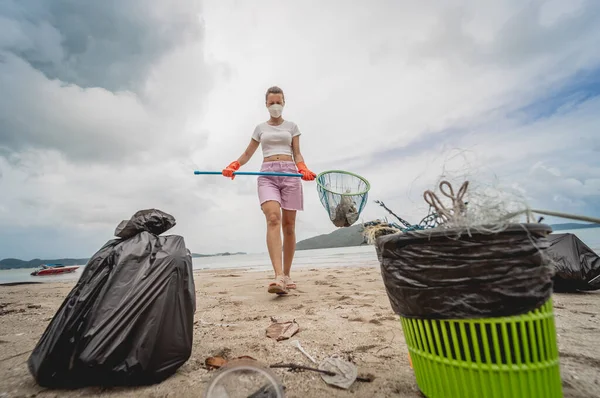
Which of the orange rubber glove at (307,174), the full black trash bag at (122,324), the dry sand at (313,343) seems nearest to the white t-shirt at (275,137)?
the orange rubber glove at (307,174)

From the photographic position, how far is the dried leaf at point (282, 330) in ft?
5.56

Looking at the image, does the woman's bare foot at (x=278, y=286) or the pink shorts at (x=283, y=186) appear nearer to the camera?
the woman's bare foot at (x=278, y=286)

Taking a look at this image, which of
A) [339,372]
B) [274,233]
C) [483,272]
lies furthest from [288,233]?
[483,272]

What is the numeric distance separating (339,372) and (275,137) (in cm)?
247

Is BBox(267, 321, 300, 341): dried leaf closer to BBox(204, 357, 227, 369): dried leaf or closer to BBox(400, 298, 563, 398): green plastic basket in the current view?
BBox(204, 357, 227, 369): dried leaf

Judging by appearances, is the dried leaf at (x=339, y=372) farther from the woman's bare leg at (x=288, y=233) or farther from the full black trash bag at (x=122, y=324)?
the woman's bare leg at (x=288, y=233)

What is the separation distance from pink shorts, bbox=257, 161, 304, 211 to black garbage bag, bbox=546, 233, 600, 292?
2408 mm

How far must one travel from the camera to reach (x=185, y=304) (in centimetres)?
128

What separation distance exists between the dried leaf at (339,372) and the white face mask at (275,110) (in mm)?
2600

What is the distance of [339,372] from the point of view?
4.00ft

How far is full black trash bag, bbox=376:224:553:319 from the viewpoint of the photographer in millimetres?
823

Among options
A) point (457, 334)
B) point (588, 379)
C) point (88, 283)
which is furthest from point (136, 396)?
point (588, 379)

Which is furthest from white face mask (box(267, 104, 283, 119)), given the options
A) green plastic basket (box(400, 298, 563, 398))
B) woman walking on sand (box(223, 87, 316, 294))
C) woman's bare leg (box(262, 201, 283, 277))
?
green plastic basket (box(400, 298, 563, 398))

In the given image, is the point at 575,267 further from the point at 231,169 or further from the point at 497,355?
the point at 231,169
